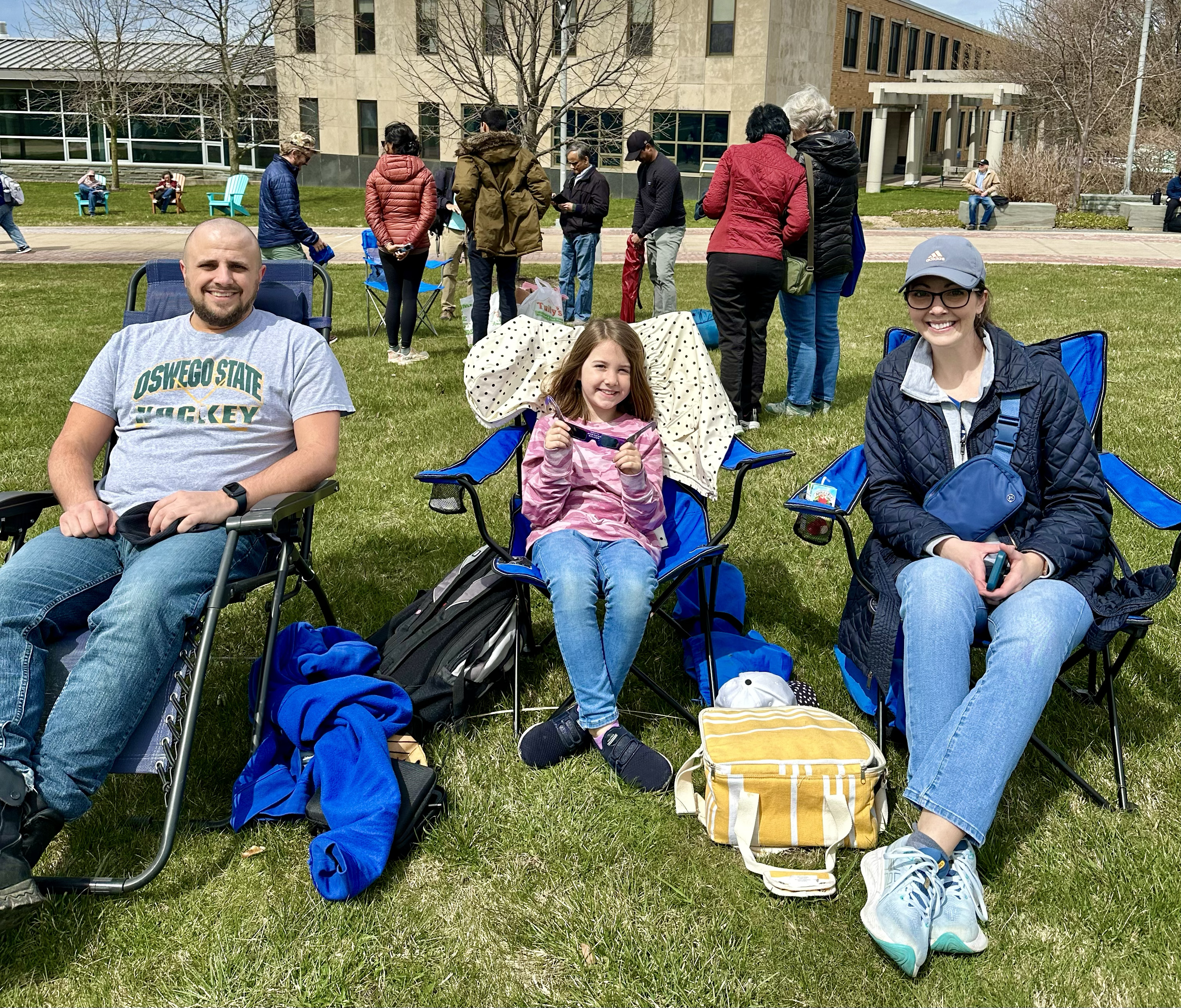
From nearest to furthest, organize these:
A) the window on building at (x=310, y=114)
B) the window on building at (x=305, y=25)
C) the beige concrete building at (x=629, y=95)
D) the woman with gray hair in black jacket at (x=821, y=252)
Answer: the woman with gray hair in black jacket at (x=821, y=252)
the beige concrete building at (x=629, y=95)
the window on building at (x=305, y=25)
the window on building at (x=310, y=114)

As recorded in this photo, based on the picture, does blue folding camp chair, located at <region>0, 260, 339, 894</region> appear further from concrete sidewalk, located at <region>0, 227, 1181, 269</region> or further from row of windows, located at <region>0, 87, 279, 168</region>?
row of windows, located at <region>0, 87, 279, 168</region>

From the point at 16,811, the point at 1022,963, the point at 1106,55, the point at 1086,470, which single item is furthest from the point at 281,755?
the point at 1106,55

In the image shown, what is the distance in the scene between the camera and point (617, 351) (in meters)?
3.54

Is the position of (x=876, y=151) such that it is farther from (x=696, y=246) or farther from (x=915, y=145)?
(x=696, y=246)

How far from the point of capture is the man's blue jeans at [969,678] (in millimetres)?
2471

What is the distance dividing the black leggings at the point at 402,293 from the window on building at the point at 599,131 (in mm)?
11941

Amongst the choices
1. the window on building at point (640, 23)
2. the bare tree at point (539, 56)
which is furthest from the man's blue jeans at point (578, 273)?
the window on building at point (640, 23)

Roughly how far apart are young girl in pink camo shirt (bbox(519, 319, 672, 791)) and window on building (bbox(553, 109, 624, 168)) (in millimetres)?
17135

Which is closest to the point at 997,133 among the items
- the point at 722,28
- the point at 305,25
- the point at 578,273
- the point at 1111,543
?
the point at 722,28

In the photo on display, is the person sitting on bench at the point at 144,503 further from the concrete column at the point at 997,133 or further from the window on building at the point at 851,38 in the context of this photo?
the window on building at the point at 851,38

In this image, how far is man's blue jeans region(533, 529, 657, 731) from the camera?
3.10 meters

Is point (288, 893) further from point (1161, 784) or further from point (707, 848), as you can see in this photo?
point (1161, 784)

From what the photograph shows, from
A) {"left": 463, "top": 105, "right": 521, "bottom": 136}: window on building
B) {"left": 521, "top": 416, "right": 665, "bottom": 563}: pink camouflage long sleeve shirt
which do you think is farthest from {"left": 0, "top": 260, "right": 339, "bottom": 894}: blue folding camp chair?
{"left": 463, "top": 105, "right": 521, "bottom": 136}: window on building

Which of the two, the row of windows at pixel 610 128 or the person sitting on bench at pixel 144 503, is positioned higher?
the row of windows at pixel 610 128
